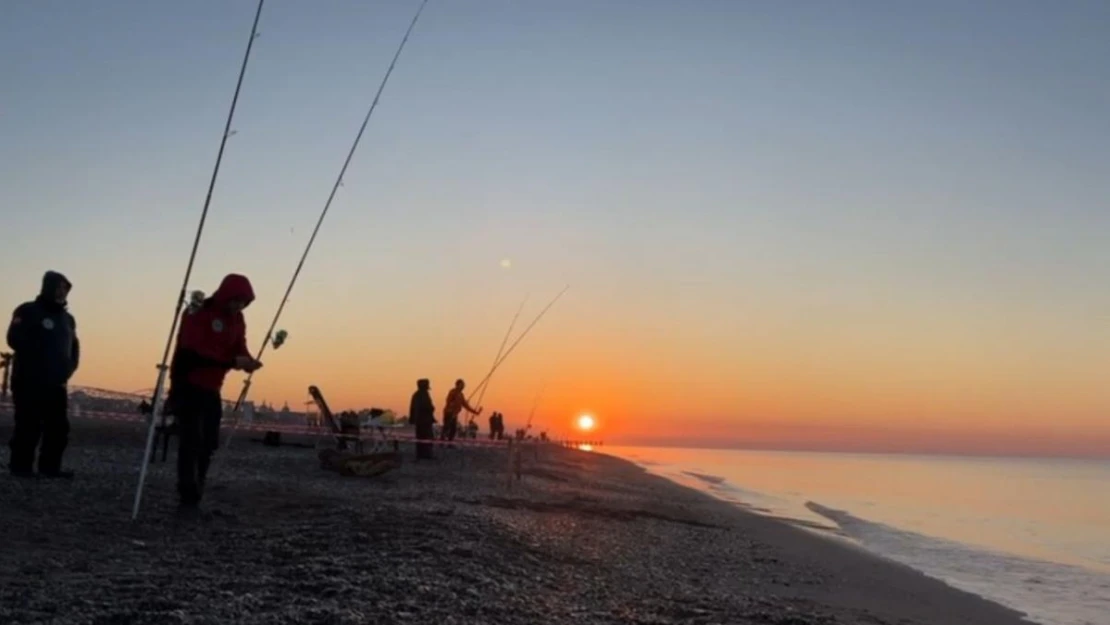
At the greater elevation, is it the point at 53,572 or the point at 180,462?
the point at 180,462

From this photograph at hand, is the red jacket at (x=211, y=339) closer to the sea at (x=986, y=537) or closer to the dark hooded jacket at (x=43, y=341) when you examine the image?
the dark hooded jacket at (x=43, y=341)

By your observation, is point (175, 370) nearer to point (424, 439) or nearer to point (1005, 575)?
point (1005, 575)

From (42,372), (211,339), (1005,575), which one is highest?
(211,339)

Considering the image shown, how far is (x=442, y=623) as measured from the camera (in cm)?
566

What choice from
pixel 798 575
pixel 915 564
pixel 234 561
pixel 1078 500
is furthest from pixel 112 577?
pixel 1078 500

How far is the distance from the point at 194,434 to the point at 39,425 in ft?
8.02

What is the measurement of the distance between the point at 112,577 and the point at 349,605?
4.82 feet

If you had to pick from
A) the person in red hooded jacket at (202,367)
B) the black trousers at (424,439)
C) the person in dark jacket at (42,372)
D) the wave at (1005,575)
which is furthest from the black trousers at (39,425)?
the black trousers at (424,439)

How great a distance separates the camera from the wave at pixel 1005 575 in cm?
1240

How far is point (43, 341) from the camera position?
10008 millimetres

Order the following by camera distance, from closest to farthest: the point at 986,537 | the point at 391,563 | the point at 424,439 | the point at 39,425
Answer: the point at 391,563 < the point at 39,425 < the point at 424,439 < the point at 986,537

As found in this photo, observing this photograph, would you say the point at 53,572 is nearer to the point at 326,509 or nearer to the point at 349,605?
the point at 349,605

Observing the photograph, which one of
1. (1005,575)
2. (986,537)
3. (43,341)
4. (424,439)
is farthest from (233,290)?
(986,537)

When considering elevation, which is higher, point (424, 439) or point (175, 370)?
point (175, 370)
